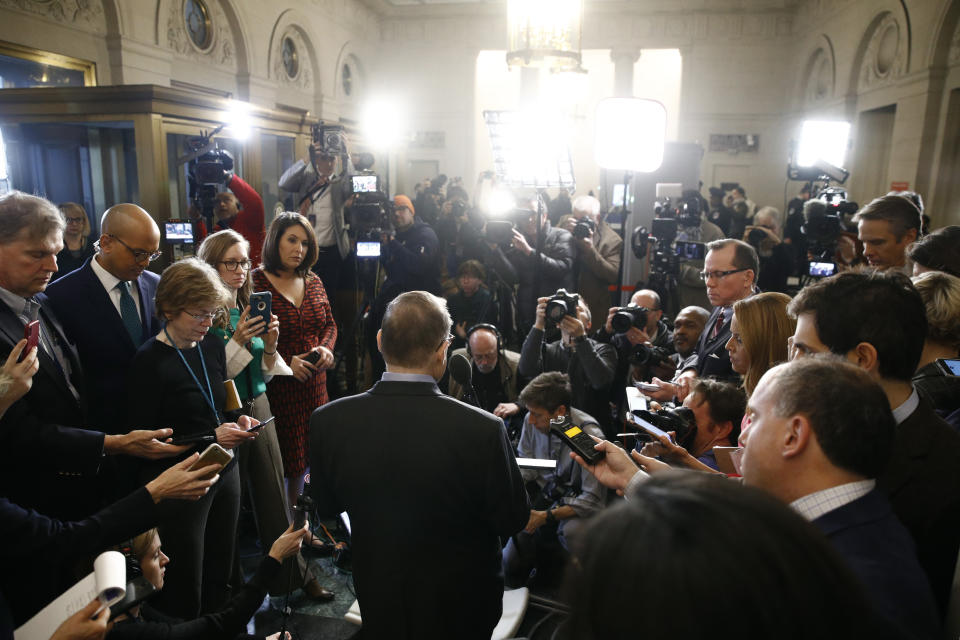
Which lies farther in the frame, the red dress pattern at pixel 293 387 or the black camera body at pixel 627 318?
the black camera body at pixel 627 318

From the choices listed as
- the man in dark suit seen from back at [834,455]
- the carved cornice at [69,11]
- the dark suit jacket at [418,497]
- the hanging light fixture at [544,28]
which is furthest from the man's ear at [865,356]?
the carved cornice at [69,11]

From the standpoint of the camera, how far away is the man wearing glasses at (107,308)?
212 centimetres

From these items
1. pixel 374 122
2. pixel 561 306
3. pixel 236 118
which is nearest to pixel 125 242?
pixel 561 306

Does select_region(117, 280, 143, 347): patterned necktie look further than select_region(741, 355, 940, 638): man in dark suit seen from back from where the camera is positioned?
Yes

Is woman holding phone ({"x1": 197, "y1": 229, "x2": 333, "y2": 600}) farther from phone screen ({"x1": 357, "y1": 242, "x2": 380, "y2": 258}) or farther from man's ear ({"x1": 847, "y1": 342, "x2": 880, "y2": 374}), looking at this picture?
man's ear ({"x1": 847, "y1": 342, "x2": 880, "y2": 374})

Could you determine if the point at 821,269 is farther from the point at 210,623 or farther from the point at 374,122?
the point at 374,122

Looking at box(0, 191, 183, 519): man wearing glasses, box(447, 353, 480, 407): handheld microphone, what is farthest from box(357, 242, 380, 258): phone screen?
box(0, 191, 183, 519): man wearing glasses

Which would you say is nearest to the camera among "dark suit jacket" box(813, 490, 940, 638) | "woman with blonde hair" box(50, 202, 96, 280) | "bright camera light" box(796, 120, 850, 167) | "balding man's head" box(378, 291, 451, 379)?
"dark suit jacket" box(813, 490, 940, 638)

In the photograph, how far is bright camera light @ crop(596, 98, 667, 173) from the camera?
4008 mm

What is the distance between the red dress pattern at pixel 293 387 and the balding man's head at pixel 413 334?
147cm

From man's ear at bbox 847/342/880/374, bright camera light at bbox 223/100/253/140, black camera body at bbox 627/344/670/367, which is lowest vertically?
black camera body at bbox 627/344/670/367

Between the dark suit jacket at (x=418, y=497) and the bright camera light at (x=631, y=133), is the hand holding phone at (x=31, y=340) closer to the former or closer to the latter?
the dark suit jacket at (x=418, y=497)

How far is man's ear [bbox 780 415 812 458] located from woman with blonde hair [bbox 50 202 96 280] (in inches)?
182

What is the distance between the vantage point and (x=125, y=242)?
2.18 m
